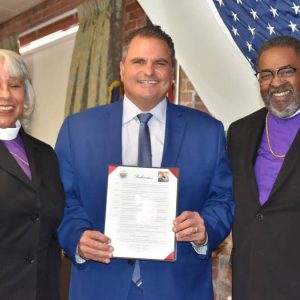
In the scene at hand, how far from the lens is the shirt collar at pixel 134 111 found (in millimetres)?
2268

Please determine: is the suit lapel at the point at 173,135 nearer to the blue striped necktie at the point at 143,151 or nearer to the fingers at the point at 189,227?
the blue striped necktie at the point at 143,151

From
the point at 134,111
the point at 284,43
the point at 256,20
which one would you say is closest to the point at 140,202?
the point at 134,111

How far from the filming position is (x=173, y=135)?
7.29ft

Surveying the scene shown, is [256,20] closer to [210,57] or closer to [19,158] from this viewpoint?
[210,57]

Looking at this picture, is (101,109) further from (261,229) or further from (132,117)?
(261,229)

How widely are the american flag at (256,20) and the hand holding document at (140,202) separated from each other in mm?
1200

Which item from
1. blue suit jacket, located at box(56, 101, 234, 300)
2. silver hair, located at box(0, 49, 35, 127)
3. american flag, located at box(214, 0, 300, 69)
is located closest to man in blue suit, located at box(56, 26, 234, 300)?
blue suit jacket, located at box(56, 101, 234, 300)

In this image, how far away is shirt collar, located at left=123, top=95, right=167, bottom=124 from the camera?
227 centimetres

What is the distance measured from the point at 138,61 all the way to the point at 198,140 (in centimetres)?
44

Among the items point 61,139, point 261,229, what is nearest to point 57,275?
point 61,139

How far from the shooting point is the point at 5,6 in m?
6.58

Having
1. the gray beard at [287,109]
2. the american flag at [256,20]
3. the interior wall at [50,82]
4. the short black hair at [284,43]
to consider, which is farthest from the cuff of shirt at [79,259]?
the interior wall at [50,82]

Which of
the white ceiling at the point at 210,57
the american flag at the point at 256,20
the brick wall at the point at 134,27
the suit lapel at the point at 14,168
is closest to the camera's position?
the suit lapel at the point at 14,168

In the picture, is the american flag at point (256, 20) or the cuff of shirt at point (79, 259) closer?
the cuff of shirt at point (79, 259)
